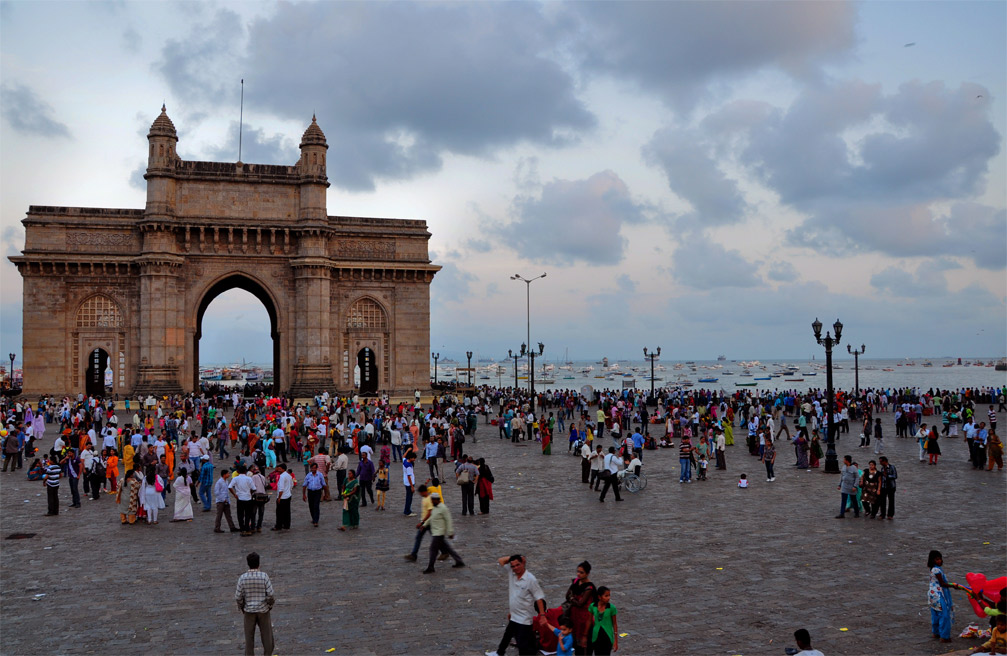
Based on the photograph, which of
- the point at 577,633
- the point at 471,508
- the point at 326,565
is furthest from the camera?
the point at 471,508

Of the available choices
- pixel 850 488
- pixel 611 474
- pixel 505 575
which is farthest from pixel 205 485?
pixel 850 488

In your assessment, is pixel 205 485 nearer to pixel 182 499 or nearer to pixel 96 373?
pixel 182 499

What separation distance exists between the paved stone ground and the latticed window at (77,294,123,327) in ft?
93.5

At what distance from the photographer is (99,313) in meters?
45.1

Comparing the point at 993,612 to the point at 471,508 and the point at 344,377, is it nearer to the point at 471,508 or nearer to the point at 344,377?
the point at 471,508

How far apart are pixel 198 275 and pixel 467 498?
3466 centimetres

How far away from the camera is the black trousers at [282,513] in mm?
15258

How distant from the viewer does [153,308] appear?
144ft

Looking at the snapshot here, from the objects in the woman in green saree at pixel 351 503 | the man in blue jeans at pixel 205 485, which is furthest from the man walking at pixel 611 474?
the man in blue jeans at pixel 205 485

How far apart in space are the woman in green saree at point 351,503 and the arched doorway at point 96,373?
37048mm

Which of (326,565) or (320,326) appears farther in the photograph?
(320,326)

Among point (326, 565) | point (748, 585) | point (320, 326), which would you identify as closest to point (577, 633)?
point (748, 585)

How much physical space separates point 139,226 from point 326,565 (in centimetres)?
3803

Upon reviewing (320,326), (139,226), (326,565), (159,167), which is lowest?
(326,565)
